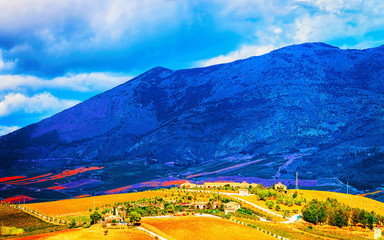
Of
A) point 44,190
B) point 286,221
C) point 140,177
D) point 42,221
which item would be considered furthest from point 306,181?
point 42,221

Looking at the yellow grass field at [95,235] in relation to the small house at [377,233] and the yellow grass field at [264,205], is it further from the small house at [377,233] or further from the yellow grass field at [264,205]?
the yellow grass field at [264,205]

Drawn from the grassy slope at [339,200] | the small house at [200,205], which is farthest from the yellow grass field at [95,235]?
the grassy slope at [339,200]

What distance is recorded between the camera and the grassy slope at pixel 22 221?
208ft

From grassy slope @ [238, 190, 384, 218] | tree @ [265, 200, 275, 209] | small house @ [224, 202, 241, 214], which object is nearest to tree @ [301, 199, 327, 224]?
grassy slope @ [238, 190, 384, 218]

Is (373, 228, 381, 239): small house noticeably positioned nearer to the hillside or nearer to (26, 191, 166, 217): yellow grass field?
(26, 191, 166, 217): yellow grass field

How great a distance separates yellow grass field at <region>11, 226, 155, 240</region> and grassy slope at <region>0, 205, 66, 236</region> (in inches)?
328

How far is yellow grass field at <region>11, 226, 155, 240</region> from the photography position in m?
50.5

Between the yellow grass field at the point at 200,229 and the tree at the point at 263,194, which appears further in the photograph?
the tree at the point at 263,194

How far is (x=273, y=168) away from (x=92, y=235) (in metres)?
136

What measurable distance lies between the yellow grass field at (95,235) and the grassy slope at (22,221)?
27.4ft

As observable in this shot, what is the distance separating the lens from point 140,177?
188 m

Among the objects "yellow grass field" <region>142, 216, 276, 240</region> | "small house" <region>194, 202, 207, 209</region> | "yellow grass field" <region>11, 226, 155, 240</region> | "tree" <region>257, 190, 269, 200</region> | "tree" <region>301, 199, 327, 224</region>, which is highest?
"tree" <region>257, 190, 269, 200</region>

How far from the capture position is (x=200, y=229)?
63312mm

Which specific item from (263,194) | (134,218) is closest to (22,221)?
(134,218)
